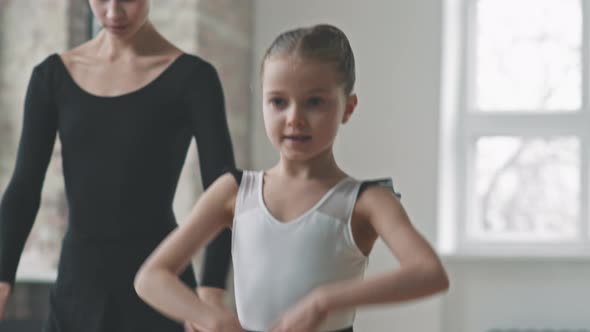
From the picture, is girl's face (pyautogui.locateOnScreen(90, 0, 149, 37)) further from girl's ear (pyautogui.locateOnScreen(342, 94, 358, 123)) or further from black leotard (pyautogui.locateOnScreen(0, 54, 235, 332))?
girl's ear (pyautogui.locateOnScreen(342, 94, 358, 123))

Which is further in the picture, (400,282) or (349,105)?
(349,105)

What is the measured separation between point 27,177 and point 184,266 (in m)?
0.49

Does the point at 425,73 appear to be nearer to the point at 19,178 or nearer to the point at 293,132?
the point at 19,178

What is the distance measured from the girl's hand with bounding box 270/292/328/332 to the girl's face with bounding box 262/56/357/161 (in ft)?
0.67

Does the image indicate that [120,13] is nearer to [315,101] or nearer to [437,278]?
[315,101]

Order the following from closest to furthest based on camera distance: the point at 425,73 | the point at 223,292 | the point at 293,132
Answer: the point at 293,132 < the point at 223,292 < the point at 425,73

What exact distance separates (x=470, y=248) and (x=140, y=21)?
119 inches

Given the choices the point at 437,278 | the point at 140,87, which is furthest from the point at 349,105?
the point at 140,87

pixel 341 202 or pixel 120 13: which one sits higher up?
pixel 120 13

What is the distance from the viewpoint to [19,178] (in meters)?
1.59

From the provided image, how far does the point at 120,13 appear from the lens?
1504 millimetres

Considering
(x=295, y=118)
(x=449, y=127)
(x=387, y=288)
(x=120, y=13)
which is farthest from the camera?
Answer: (x=449, y=127)

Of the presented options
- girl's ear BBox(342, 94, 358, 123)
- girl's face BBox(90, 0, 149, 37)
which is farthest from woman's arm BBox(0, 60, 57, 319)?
girl's ear BBox(342, 94, 358, 123)

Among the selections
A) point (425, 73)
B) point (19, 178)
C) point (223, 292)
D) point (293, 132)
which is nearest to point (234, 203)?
point (293, 132)
